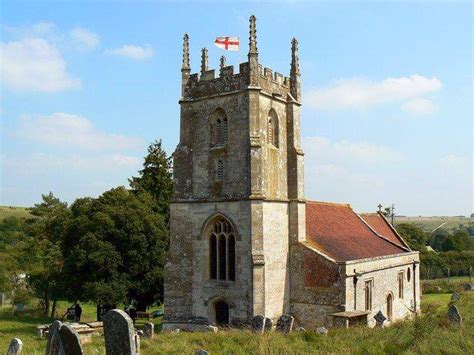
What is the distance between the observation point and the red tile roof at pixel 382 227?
33.5 m

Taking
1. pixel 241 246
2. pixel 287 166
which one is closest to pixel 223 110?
pixel 287 166

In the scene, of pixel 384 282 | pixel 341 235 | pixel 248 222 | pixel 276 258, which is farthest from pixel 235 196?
pixel 384 282

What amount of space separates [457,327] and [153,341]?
352 inches

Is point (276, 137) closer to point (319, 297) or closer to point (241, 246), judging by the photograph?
point (241, 246)

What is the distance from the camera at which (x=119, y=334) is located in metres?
7.96

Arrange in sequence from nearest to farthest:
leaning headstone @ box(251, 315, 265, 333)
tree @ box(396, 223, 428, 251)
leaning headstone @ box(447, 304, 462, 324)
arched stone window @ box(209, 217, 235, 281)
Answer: leaning headstone @ box(447, 304, 462, 324), leaning headstone @ box(251, 315, 265, 333), arched stone window @ box(209, 217, 235, 281), tree @ box(396, 223, 428, 251)

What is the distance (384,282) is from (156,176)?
74.6 feet

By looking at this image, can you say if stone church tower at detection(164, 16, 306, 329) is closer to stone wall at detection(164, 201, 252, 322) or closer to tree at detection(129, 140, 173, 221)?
stone wall at detection(164, 201, 252, 322)

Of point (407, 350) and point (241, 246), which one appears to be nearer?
point (407, 350)

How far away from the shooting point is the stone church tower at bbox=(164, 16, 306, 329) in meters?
21.5

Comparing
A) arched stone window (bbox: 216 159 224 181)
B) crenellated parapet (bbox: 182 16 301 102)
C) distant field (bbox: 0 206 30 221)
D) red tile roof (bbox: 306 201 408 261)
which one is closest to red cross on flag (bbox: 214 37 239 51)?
crenellated parapet (bbox: 182 16 301 102)

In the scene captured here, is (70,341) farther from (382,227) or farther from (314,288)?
(382,227)

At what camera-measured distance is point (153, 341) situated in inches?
600

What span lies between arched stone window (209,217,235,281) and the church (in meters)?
0.05
